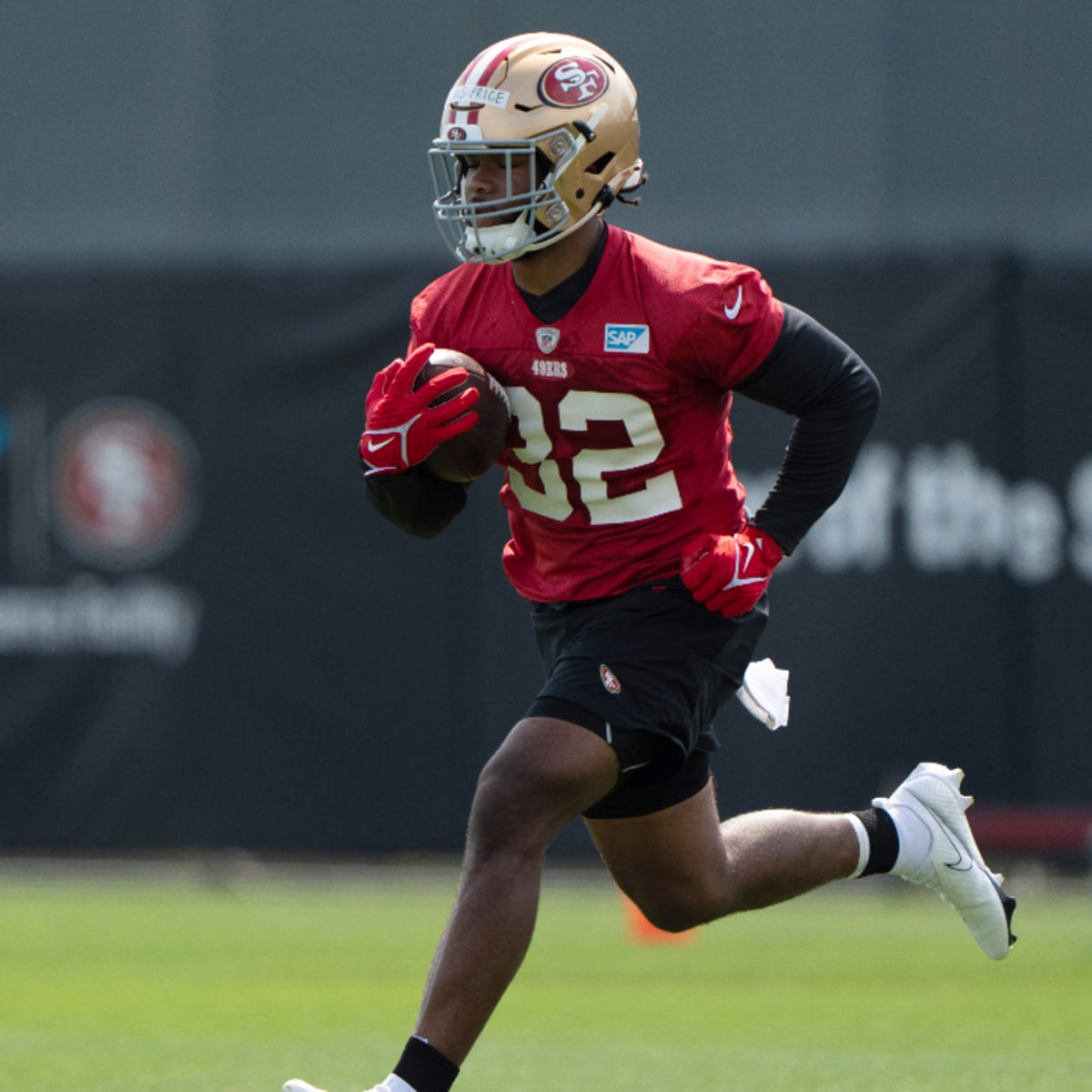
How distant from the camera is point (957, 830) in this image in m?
5.35

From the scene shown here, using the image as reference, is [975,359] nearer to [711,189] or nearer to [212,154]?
[711,189]

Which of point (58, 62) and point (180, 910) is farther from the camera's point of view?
point (58, 62)

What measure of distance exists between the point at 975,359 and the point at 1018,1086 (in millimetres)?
6529

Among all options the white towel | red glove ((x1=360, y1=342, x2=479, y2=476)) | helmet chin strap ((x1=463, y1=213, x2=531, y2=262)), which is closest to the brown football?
red glove ((x1=360, y1=342, x2=479, y2=476))

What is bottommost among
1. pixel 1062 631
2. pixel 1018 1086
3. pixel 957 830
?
pixel 1062 631

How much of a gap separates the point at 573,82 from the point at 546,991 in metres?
4.17

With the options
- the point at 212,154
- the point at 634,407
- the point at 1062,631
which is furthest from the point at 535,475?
the point at 212,154

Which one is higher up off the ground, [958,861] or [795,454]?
[795,454]

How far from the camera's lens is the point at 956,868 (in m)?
5.25

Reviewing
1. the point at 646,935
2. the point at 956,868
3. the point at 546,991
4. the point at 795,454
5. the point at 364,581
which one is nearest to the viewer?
the point at 795,454

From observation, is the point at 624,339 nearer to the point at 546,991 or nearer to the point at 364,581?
the point at 546,991

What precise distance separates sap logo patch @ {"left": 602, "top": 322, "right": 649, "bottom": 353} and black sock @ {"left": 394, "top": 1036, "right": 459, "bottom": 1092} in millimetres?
1511

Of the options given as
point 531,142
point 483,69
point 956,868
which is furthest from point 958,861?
point 483,69

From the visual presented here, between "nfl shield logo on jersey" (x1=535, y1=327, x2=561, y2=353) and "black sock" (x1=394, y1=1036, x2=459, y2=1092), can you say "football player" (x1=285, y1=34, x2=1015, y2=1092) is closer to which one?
"nfl shield logo on jersey" (x1=535, y1=327, x2=561, y2=353)
